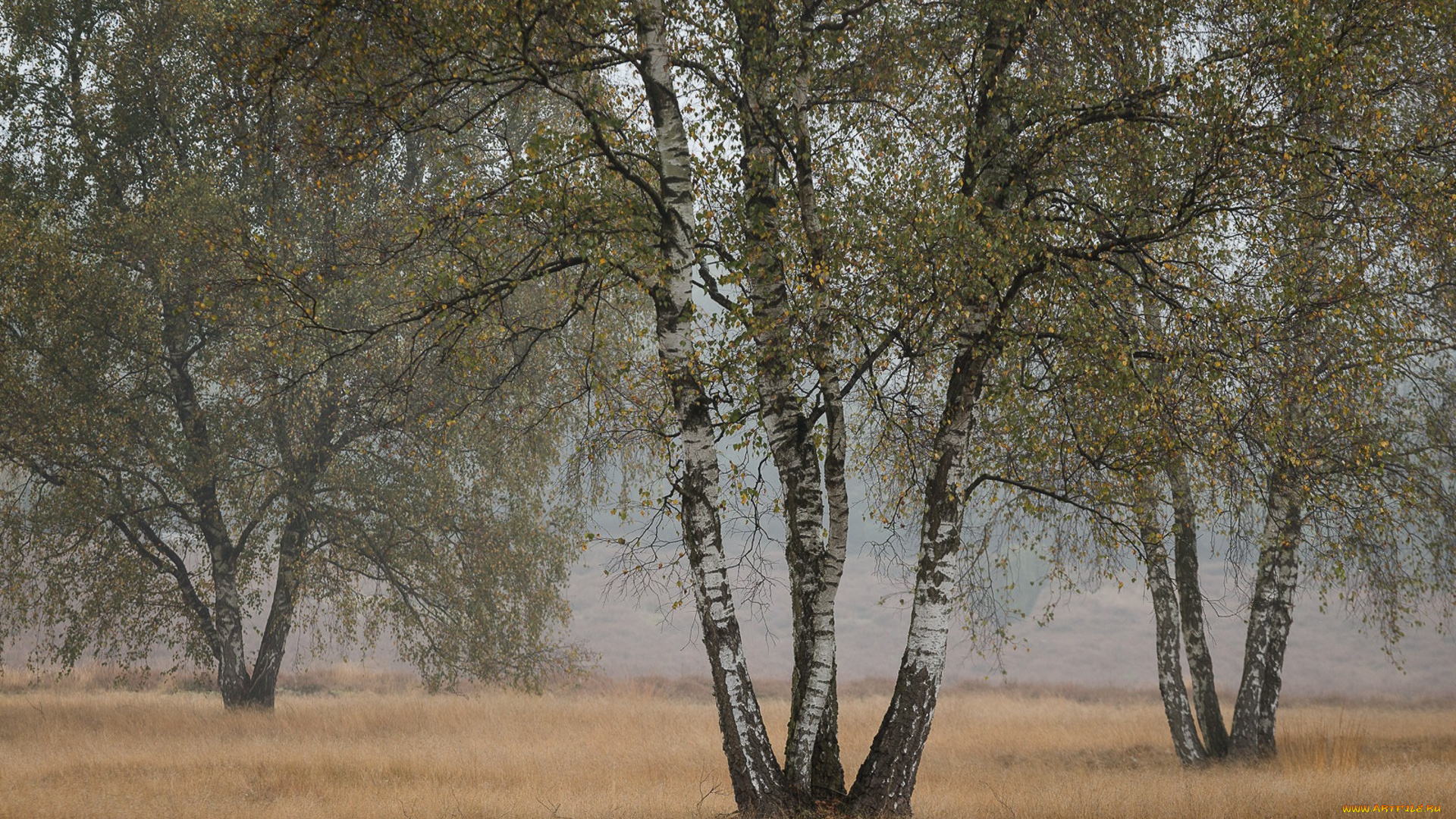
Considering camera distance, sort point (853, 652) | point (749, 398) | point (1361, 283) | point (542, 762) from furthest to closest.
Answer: point (853, 652) < point (542, 762) < point (749, 398) < point (1361, 283)

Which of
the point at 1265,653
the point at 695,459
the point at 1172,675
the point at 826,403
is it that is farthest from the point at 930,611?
the point at 1265,653

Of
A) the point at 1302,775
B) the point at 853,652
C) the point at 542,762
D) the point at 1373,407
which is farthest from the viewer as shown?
the point at 853,652

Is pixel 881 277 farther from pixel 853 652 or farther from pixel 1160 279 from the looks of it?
pixel 853 652

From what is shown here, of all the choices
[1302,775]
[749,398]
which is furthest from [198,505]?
[1302,775]

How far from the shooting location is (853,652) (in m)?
60.9

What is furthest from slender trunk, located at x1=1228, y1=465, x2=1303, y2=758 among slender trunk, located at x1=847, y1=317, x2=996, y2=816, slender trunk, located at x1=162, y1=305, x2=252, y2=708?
slender trunk, located at x1=162, y1=305, x2=252, y2=708

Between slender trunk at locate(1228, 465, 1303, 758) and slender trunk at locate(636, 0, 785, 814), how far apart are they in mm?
9900

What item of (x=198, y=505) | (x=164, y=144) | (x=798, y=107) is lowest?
(x=198, y=505)

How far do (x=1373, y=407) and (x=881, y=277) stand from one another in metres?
10.6

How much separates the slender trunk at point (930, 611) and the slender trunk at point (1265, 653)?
311 inches

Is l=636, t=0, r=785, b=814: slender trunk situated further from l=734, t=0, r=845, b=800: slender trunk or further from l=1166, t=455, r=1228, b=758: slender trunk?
l=1166, t=455, r=1228, b=758: slender trunk

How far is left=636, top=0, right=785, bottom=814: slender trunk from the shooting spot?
9.41 metres

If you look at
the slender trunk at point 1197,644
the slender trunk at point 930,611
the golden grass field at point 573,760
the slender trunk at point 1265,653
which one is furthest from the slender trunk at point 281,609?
the slender trunk at point 1265,653

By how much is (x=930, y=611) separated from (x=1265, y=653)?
9063 millimetres
